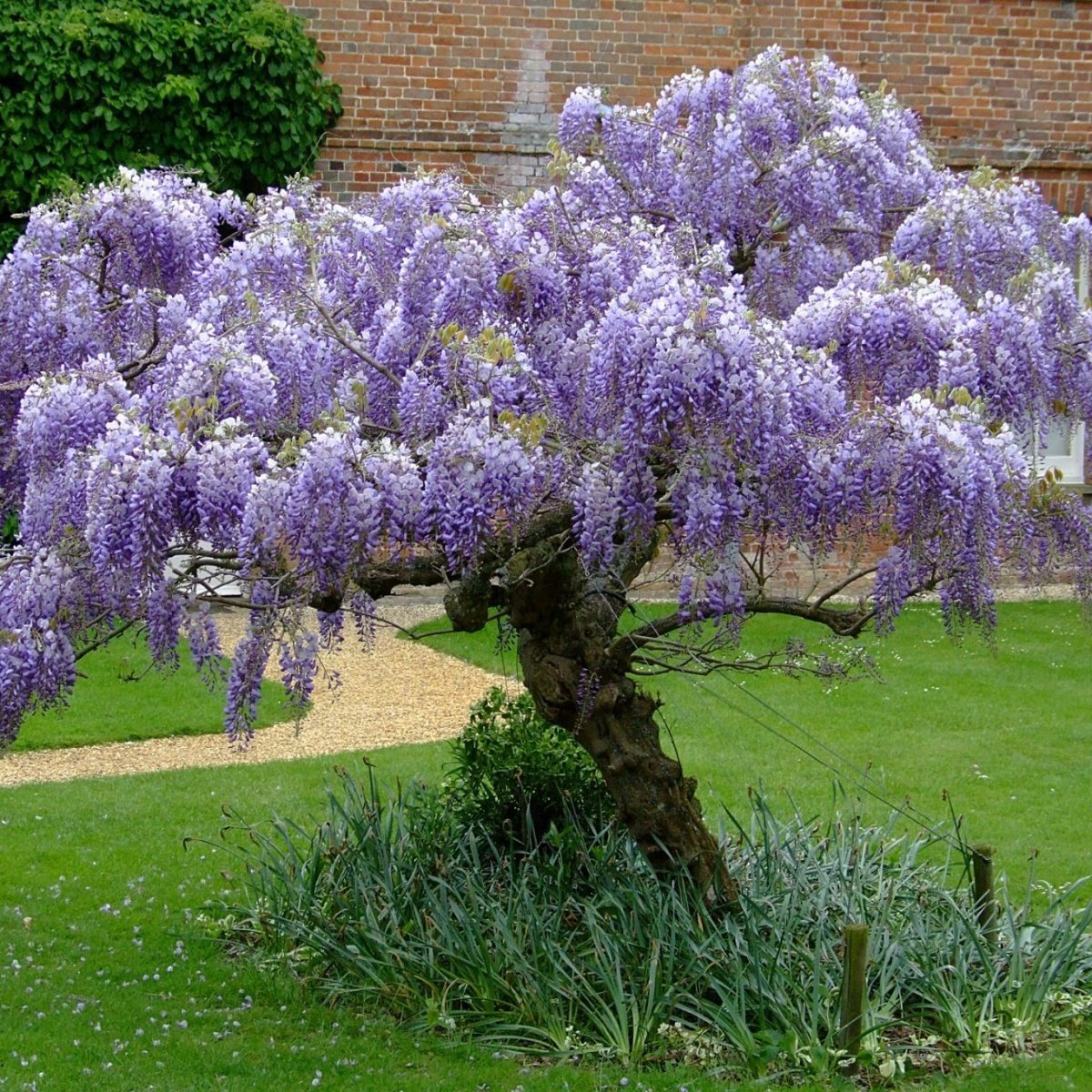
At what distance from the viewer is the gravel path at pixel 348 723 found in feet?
31.2

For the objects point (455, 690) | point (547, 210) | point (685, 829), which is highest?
point (547, 210)

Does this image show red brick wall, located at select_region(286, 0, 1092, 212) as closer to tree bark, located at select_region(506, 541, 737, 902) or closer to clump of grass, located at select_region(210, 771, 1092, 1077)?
clump of grass, located at select_region(210, 771, 1092, 1077)

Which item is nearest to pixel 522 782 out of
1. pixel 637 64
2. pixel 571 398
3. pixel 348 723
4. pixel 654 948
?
pixel 654 948

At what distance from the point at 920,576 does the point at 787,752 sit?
509 cm

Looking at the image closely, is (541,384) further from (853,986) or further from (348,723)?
(348,723)

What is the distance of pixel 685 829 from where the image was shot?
5723 mm

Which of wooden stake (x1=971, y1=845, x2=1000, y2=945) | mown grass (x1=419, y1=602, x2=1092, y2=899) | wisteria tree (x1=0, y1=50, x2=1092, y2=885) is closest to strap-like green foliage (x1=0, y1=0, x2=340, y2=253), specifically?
mown grass (x1=419, y1=602, x2=1092, y2=899)

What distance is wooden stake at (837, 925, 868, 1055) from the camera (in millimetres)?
4969

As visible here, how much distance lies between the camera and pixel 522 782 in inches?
250

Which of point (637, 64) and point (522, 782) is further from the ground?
point (637, 64)

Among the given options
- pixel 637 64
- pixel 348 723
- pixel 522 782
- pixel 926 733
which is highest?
pixel 637 64

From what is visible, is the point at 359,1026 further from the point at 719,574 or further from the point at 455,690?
the point at 455,690

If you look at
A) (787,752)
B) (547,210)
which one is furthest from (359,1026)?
(787,752)

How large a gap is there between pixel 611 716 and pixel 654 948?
82 centimetres
